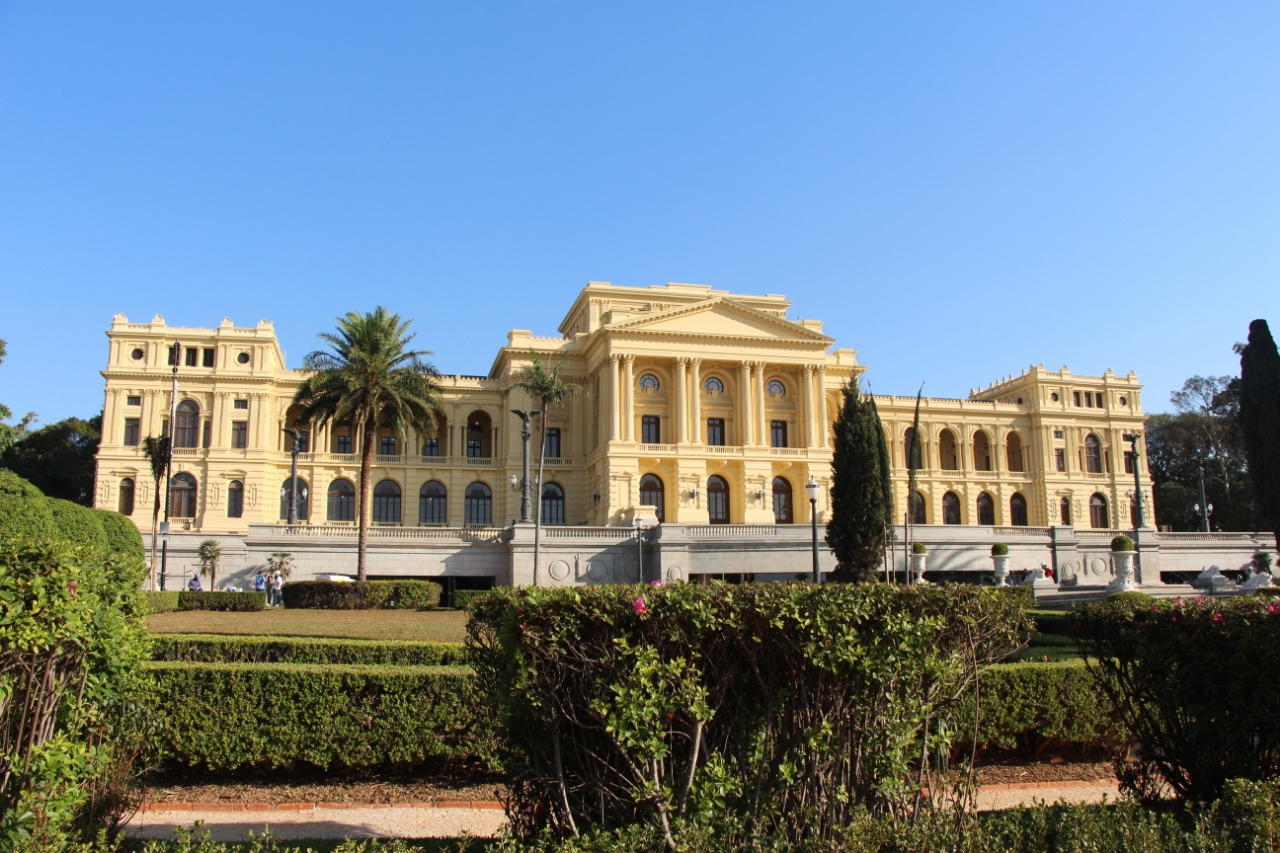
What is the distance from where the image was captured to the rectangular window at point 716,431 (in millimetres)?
57028

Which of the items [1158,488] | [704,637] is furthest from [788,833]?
[1158,488]

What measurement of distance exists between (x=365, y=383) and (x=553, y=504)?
21451mm

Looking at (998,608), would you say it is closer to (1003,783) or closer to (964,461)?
(1003,783)

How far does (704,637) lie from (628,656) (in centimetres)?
55

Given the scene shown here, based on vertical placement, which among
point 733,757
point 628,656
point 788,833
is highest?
point 628,656

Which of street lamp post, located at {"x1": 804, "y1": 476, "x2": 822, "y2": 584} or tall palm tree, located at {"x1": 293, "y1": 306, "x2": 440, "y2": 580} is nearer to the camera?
street lamp post, located at {"x1": 804, "y1": 476, "x2": 822, "y2": 584}

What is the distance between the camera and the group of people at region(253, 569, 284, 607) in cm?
3722

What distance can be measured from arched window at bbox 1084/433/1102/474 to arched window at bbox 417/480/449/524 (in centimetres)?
4767

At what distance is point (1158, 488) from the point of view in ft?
255

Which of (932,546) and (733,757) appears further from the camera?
(932,546)

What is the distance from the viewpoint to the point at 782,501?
5534cm

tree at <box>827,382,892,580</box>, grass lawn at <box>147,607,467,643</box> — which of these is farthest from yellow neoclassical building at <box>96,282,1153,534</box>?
grass lawn at <box>147,607,467,643</box>

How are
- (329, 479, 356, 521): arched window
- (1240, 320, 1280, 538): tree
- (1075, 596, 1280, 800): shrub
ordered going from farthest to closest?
1. (329, 479, 356, 521): arched window
2. (1240, 320, 1280, 538): tree
3. (1075, 596, 1280, 800): shrub

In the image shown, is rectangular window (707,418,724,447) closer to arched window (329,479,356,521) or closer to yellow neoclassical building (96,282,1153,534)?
yellow neoclassical building (96,282,1153,534)
